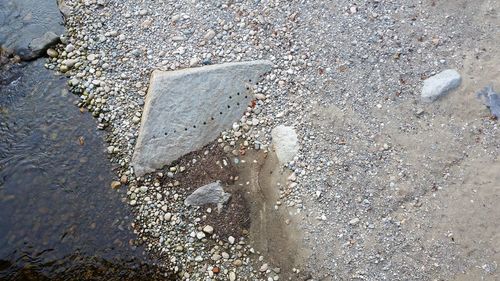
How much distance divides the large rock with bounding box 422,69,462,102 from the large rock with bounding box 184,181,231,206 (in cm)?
298

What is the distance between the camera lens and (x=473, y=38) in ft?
22.0

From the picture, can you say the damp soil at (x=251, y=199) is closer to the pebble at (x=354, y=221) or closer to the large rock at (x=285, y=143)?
the large rock at (x=285, y=143)

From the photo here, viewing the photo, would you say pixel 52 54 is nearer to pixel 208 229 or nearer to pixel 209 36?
pixel 209 36

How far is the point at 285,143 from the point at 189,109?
4.66 feet

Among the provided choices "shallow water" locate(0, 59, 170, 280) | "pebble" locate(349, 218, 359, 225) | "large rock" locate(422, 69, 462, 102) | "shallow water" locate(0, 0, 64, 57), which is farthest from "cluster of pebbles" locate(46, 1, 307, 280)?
"large rock" locate(422, 69, 462, 102)

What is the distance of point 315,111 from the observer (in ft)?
21.7

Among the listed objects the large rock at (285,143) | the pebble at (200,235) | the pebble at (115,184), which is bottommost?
the pebble at (200,235)

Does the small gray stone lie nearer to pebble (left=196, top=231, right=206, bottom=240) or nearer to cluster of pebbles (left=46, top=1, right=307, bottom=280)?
cluster of pebbles (left=46, top=1, right=307, bottom=280)

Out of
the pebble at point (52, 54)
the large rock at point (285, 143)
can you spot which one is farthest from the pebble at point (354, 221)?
the pebble at point (52, 54)

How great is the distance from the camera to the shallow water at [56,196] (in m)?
6.09

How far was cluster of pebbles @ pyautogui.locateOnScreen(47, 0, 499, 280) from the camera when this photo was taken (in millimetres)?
5961

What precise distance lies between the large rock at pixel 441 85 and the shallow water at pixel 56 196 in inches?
168

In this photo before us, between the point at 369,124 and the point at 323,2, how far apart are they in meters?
2.11

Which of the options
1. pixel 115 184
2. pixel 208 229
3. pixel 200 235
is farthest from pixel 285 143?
pixel 115 184
